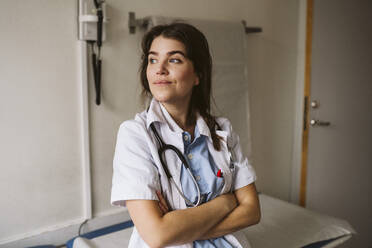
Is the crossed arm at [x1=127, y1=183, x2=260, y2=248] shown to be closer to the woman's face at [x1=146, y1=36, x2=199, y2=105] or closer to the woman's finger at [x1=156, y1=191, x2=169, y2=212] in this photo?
the woman's finger at [x1=156, y1=191, x2=169, y2=212]

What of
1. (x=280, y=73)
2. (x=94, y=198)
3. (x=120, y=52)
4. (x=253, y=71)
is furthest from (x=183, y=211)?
(x=280, y=73)

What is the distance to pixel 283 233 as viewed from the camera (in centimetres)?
175

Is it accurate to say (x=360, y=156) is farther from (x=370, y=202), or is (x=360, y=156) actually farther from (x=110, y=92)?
(x=110, y=92)

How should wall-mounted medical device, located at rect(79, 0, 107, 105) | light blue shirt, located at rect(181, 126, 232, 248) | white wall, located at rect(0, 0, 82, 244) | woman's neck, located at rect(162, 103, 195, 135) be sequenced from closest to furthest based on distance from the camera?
light blue shirt, located at rect(181, 126, 232, 248)
woman's neck, located at rect(162, 103, 195, 135)
white wall, located at rect(0, 0, 82, 244)
wall-mounted medical device, located at rect(79, 0, 107, 105)

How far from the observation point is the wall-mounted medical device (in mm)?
1667

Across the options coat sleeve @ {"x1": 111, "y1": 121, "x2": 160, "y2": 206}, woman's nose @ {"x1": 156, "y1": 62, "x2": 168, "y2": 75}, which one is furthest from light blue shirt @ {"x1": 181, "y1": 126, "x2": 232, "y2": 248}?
woman's nose @ {"x1": 156, "y1": 62, "x2": 168, "y2": 75}

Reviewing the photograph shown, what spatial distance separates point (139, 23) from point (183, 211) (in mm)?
1130

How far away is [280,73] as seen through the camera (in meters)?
2.62

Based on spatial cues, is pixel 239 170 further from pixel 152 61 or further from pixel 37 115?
pixel 37 115

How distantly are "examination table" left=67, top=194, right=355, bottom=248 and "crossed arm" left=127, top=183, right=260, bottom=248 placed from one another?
0.49 meters

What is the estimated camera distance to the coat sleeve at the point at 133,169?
1068 millimetres

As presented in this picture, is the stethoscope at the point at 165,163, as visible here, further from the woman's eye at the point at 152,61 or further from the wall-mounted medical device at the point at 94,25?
the wall-mounted medical device at the point at 94,25

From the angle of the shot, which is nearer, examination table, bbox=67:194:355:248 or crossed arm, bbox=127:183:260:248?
crossed arm, bbox=127:183:260:248

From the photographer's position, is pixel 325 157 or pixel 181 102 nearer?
pixel 181 102
